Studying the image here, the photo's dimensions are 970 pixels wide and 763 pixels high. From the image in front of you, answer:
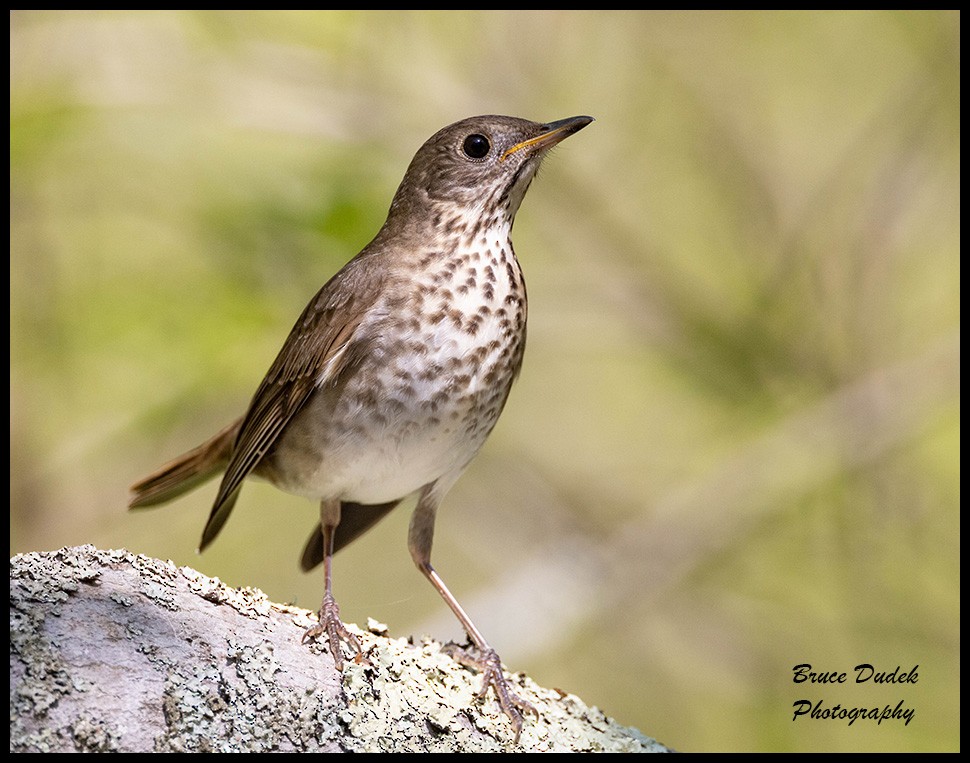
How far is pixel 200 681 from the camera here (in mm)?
2443

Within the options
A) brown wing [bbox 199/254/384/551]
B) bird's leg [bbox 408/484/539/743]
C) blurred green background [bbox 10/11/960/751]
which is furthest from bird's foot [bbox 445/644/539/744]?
blurred green background [bbox 10/11/960/751]

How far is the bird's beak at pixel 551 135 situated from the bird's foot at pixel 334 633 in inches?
64.9

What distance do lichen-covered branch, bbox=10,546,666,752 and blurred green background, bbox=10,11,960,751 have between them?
2.03 metres

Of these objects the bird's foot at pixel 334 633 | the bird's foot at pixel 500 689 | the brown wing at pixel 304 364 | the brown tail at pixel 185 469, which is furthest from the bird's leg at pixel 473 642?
the brown tail at pixel 185 469

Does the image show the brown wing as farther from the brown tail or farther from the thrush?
the brown tail

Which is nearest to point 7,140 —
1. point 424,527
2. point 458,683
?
point 424,527

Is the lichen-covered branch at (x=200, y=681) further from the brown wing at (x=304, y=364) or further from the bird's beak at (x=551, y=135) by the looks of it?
the bird's beak at (x=551, y=135)

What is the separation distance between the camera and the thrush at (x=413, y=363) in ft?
10.7

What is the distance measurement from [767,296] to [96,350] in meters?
3.55

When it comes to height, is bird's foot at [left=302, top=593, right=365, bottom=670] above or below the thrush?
below

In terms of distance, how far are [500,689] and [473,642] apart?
0.36 metres

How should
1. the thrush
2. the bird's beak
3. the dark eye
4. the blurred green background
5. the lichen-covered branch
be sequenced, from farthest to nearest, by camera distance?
the blurred green background, the dark eye, the bird's beak, the thrush, the lichen-covered branch

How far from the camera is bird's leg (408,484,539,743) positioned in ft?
9.80

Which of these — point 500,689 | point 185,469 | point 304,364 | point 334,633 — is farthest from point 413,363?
point 185,469
